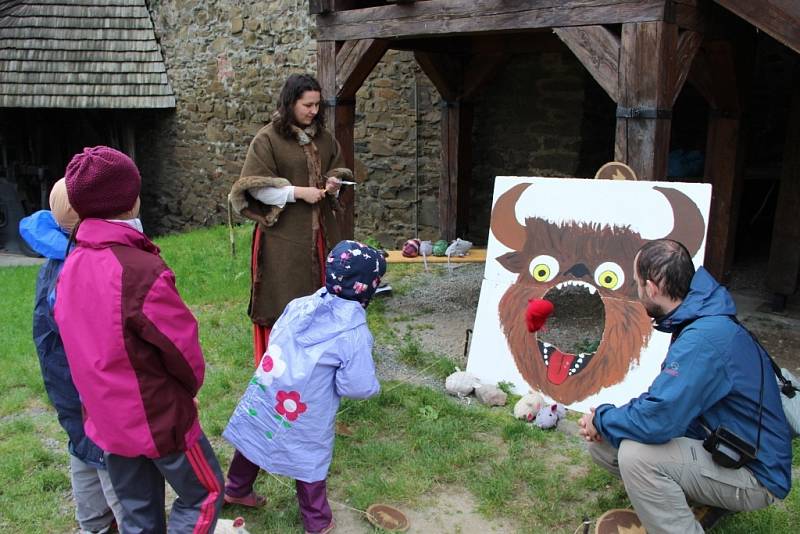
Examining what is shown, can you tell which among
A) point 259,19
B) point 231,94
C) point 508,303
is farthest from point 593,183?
point 231,94

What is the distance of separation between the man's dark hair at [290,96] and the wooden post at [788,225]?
3.86 metres

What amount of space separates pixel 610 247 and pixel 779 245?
9.01ft

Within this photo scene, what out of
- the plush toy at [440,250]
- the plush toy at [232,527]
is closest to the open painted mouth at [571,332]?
the plush toy at [440,250]

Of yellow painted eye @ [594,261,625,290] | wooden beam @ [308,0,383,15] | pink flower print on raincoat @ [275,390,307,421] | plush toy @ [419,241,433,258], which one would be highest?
wooden beam @ [308,0,383,15]

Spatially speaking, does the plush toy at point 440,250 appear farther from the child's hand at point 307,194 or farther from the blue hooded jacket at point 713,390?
the blue hooded jacket at point 713,390

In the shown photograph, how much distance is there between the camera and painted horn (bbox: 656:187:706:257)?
355 centimetres

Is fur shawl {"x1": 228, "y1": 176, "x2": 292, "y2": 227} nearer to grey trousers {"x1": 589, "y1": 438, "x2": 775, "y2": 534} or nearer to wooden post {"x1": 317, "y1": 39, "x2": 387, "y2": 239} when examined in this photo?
wooden post {"x1": 317, "y1": 39, "x2": 387, "y2": 239}

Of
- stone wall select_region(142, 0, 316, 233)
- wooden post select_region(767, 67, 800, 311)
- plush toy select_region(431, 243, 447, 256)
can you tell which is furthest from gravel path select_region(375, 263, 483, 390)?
stone wall select_region(142, 0, 316, 233)

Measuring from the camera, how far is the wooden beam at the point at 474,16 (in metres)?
3.79

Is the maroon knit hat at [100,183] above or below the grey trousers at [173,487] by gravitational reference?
above

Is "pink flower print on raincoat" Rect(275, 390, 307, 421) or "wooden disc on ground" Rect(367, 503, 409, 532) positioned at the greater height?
"pink flower print on raincoat" Rect(275, 390, 307, 421)

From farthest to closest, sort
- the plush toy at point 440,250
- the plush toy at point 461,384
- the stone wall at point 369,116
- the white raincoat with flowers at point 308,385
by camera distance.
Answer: the stone wall at point 369,116 → the plush toy at point 440,250 → the plush toy at point 461,384 → the white raincoat with flowers at point 308,385

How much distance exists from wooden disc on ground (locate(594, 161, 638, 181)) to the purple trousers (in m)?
2.22

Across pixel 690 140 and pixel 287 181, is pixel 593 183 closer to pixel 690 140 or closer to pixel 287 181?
pixel 287 181
